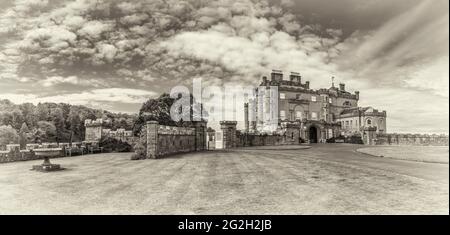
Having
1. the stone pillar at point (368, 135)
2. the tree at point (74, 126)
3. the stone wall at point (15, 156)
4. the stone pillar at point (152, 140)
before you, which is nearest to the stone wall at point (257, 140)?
the stone pillar at point (368, 135)

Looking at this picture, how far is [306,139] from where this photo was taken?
45.8m

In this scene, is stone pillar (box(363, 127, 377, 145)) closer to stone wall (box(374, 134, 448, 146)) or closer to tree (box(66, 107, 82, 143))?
stone wall (box(374, 134, 448, 146))

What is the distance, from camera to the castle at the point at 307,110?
170 feet

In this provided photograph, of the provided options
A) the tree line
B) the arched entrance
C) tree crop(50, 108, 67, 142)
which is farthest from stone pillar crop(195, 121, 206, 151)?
the arched entrance

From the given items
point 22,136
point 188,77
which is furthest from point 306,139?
point 22,136

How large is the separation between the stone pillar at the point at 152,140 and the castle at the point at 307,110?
113 feet

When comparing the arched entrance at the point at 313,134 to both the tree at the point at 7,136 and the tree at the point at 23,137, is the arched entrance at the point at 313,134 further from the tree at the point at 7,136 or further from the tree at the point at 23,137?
the tree at the point at 7,136

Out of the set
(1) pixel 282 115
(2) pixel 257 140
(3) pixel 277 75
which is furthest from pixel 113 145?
(3) pixel 277 75

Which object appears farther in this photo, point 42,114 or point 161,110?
point 42,114

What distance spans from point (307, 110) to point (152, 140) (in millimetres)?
47625

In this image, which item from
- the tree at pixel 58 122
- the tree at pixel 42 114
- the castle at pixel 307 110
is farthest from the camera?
the castle at pixel 307 110

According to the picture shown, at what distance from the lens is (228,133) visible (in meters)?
31.3

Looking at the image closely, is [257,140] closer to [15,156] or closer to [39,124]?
[15,156]
